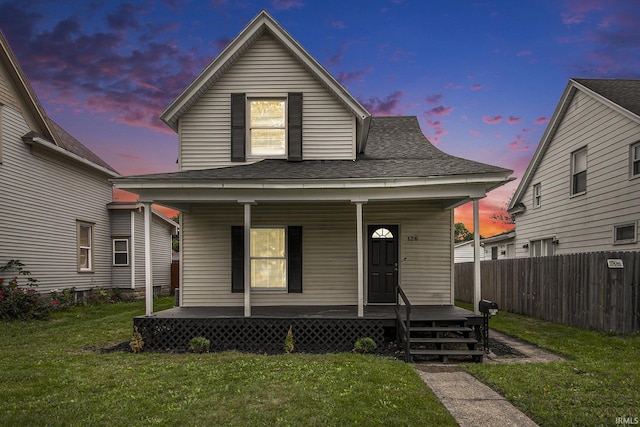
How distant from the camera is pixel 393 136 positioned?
12.5m

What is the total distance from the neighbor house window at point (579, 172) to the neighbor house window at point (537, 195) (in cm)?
237

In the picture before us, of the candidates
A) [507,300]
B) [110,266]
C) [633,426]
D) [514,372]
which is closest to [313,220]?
[514,372]

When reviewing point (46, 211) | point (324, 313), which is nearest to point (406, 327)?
point (324, 313)

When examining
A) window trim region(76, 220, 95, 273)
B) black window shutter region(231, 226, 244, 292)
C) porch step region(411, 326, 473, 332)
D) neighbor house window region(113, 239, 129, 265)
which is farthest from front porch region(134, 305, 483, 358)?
neighbor house window region(113, 239, 129, 265)

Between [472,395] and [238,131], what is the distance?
7878mm

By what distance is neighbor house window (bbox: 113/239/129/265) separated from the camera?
59.8 ft

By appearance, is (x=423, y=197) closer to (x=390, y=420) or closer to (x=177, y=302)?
(x=390, y=420)

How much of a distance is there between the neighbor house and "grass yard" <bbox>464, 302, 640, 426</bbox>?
3337mm

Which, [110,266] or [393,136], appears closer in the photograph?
[393,136]

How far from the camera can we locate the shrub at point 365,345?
768 cm

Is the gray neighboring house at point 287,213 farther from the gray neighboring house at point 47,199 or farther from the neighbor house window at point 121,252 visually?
the neighbor house window at point 121,252

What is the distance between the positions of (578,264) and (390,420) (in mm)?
8274

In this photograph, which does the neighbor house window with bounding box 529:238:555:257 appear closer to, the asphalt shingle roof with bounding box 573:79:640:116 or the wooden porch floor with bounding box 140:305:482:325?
the asphalt shingle roof with bounding box 573:79:640:116

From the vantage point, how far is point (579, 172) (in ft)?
46.0
